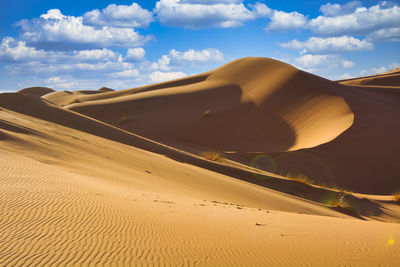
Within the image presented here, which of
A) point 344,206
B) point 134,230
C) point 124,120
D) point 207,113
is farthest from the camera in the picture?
point 124,120

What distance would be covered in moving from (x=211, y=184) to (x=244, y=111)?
836 inches

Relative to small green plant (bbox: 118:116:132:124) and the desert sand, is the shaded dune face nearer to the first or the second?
small green plant (bbox: 118:116:132:124)

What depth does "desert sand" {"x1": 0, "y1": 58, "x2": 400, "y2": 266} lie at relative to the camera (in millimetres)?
4645

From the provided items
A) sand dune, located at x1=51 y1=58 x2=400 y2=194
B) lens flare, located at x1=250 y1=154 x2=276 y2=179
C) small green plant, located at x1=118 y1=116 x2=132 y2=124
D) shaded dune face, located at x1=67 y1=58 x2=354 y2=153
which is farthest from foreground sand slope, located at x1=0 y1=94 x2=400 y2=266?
small green plant, located at x1=118 y1=116 x2=132 y2=124

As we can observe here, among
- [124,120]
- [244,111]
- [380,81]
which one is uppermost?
[380,81]

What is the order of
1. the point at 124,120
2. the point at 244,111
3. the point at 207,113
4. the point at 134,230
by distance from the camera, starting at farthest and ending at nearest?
the point at 124,120, the point at 207,113, the point at 244,111, the point at 134,230

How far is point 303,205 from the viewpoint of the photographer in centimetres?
1276

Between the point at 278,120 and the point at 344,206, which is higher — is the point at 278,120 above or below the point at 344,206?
above

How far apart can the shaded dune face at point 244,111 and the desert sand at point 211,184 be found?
17 centimetres

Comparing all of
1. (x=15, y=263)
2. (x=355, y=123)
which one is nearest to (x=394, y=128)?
(x=355, y=123)

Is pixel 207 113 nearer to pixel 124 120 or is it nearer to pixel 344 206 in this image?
pixel 124 120

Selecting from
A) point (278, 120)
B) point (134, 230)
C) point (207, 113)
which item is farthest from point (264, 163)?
point (134, 230)

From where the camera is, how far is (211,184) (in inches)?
500

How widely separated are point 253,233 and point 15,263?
138 inches
